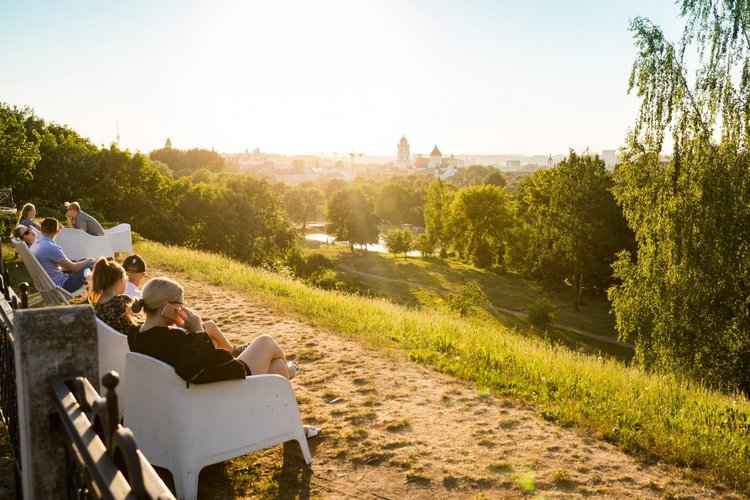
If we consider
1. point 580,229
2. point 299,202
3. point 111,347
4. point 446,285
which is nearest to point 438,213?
point 446,285

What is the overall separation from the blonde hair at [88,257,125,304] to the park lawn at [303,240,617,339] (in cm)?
3079

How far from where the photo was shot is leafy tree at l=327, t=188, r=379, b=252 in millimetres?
66688

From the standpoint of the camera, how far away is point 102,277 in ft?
19.3

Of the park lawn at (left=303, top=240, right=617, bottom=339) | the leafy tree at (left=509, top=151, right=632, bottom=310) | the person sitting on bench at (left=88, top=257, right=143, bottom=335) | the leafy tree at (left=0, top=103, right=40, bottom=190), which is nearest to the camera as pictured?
the person sitting on bench at (left=88, top=257, right=143, bottom=335)

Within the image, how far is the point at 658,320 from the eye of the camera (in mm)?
16812

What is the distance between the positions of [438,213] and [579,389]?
2301 inches

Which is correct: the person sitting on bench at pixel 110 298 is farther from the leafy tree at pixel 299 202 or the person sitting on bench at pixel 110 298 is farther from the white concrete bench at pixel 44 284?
the leafy tree at pixel 299 202

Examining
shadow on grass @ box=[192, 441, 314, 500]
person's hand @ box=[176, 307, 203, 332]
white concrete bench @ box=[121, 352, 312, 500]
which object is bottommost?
shadow on grass @ box=[192, 441, 314, 500]

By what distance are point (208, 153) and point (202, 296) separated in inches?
5893

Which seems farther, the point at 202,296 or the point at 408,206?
the point at 408,206

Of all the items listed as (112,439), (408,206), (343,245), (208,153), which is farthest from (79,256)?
(208,153)

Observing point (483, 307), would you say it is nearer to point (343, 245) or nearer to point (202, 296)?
point (202, 296)

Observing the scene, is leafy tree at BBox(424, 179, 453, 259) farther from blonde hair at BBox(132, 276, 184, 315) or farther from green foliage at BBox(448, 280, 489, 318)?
blonde hair at BBox(132, 276, 184, 315)

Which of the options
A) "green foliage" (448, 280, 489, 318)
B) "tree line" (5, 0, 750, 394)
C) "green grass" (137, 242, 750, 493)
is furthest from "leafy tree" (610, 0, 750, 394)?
"green foliage" (448, 280, 489, 318)
